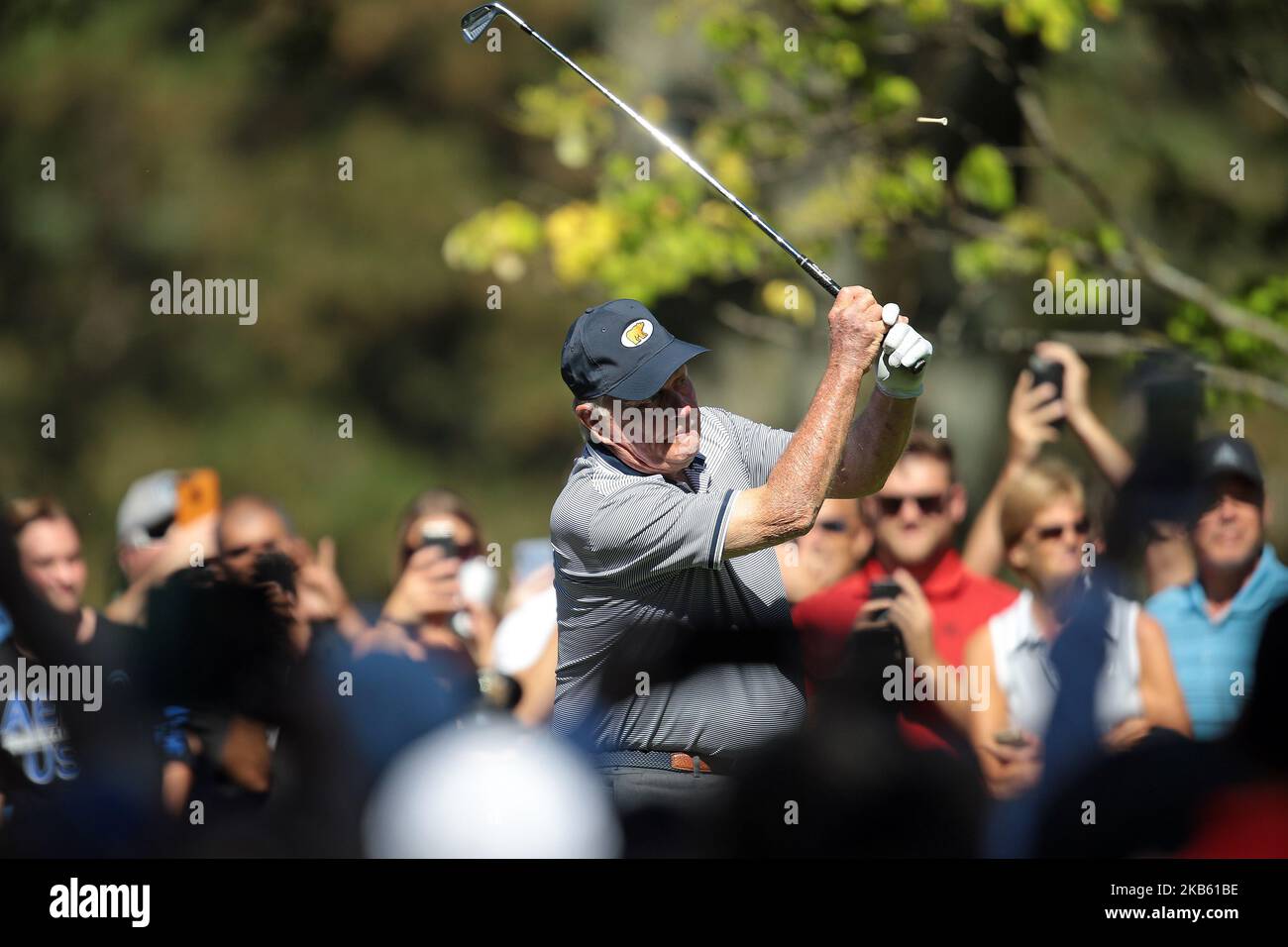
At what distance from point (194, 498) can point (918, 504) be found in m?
2.51

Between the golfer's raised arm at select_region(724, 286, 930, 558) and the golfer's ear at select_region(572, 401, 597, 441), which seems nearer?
the golfer's raised arm at select_region(724, 286, 930, 558)

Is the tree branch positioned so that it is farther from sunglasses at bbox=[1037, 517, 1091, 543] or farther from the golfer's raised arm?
the golfer's raised arm

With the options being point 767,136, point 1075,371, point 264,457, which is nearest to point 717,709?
point 1075,371

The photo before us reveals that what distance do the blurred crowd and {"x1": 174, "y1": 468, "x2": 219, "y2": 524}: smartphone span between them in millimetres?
169

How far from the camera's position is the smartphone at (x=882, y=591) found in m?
5.44

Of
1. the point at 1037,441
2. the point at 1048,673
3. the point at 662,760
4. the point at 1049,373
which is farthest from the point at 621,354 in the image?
the point at 1049,373

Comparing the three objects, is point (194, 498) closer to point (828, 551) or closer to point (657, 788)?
point (828, 551)

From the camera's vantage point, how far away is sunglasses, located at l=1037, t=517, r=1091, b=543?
546 centimetres

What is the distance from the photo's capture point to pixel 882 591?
18.0 feet

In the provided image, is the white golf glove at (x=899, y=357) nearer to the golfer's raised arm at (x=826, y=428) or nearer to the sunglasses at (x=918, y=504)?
the golfer's raised arm at (x=826, y=428)

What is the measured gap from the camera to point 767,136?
7992mm

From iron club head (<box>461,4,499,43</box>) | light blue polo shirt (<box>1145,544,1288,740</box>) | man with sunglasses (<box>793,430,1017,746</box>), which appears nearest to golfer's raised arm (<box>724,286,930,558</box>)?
iron club head (<box>461,4,499,43</box>)

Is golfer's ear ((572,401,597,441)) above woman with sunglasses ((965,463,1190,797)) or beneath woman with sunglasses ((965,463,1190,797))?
above

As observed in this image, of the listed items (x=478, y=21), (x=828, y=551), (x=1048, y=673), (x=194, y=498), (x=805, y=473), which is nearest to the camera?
(x=805, y=473)
